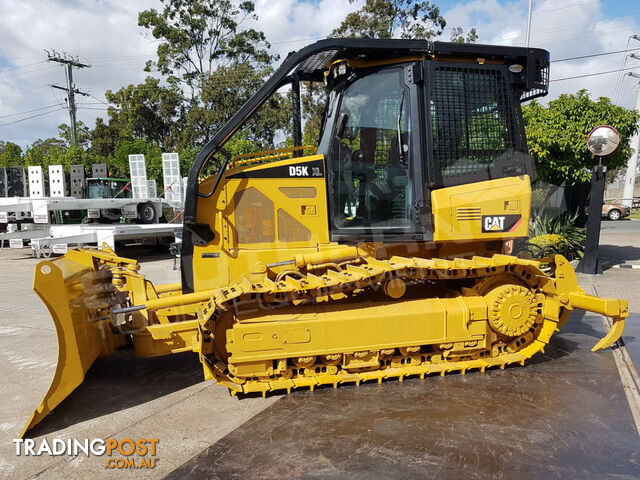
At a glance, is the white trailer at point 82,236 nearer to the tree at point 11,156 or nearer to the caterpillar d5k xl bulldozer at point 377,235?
the caterpillar d5k xl bulldozer at point 377,235

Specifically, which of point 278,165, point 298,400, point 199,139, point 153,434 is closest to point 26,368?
point 153,434

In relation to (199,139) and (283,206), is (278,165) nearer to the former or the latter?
(283,206)

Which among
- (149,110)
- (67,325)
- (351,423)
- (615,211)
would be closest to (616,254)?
(351,423)

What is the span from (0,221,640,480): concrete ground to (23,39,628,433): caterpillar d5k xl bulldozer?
0.27m

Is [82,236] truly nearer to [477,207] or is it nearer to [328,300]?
[328,300]

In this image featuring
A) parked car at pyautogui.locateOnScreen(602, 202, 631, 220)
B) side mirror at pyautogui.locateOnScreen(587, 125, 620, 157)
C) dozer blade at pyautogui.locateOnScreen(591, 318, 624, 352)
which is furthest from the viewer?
parked car at pyautogui.locateOnScreen(602, 202, 631, 220)

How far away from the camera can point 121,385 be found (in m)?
4.30

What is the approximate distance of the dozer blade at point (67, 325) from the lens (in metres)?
3.35

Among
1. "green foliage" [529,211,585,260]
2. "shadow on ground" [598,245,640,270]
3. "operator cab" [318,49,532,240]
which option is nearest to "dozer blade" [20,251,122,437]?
"operator cab" [318,49,532,240]

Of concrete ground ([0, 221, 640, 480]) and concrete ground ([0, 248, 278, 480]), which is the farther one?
concrete ground ([0, 248, 278, 480])

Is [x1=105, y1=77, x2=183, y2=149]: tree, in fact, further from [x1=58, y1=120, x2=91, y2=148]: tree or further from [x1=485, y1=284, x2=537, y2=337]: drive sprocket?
[x1=485, y1=284, x2=537, y2=337]: drive sprocket

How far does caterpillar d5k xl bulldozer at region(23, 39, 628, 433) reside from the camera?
3.85m

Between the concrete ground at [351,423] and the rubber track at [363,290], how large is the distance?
0.13 m

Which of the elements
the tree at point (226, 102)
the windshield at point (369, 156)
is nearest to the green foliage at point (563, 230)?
the windshield at point (369, 156)
